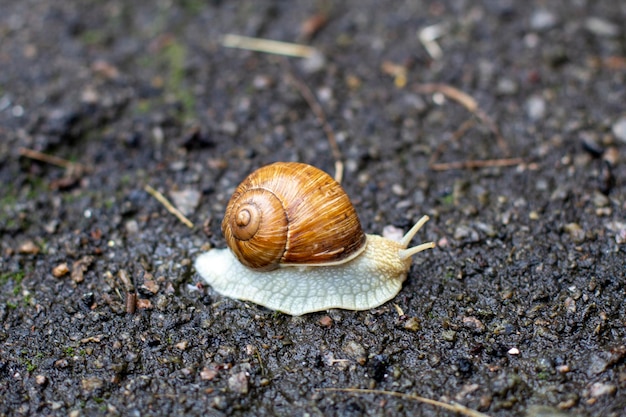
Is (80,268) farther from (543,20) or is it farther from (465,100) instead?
(543,20)

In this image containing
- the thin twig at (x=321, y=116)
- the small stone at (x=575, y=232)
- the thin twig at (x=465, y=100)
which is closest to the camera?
the small stone at (x=575, y=232)

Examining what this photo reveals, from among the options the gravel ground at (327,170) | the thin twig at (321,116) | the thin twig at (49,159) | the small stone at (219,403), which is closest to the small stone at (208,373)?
the gravel ground at (327,170)

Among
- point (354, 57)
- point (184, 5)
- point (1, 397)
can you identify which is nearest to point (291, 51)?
point (354, 57)

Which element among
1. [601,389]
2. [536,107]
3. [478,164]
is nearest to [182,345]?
[601,389]

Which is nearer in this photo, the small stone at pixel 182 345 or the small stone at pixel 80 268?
the small stone at pixel 182 345

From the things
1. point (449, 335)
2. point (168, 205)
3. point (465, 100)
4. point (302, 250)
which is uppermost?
point (302, 250)

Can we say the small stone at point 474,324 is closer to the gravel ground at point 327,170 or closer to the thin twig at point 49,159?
the gravel ground at point 327,170

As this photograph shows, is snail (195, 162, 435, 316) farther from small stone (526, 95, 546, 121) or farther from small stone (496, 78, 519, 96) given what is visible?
small stone (496, 78, 519, 96)
